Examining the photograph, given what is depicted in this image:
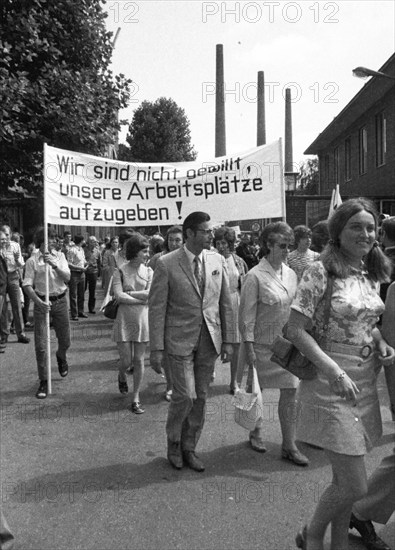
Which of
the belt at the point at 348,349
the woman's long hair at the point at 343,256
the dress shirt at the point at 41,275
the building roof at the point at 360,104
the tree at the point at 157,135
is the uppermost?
the tree at the point at 157,135

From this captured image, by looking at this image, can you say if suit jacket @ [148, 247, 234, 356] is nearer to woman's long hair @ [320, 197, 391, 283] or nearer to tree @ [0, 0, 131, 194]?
woman's long hair @ [320, 197, 391, 283]

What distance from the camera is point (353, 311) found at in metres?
2.78

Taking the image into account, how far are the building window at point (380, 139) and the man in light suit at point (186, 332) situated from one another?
21.5 m

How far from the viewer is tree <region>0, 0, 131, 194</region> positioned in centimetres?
1238

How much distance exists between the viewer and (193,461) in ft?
14.5

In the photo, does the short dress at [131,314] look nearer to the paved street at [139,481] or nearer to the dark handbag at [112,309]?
the dark handbag at [112,309]

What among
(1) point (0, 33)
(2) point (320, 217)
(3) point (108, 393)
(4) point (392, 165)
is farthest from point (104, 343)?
(2) point (320, 217)

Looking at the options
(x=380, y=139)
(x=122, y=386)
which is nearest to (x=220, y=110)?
(x=380, y=139)

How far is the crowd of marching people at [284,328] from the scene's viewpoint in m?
2.78

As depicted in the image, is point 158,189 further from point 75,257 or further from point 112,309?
point 75,257

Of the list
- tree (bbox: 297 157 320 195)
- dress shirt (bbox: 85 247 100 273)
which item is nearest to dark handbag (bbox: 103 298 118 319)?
dress shirt (bbox: 85 247 100 273)

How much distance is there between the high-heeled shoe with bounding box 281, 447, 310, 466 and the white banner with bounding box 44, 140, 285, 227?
266 cm

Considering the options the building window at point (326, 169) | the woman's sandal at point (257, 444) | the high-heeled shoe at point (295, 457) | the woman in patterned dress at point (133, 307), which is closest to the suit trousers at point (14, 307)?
the woman in patterned dress at point (133, 307)

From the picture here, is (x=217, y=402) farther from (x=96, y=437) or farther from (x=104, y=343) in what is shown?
(x=104, y=343)
